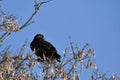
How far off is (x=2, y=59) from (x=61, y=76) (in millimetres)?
1111

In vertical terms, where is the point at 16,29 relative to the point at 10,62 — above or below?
above

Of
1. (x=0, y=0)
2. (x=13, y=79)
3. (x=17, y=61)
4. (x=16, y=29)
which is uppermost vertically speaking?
(x=0, y=0)

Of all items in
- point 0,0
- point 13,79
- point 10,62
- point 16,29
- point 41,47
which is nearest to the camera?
point 13,79

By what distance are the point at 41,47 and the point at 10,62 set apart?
193 inches

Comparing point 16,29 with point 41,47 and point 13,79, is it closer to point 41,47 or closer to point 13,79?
point 13,79

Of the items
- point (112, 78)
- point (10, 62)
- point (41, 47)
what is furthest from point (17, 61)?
point (41, 47)

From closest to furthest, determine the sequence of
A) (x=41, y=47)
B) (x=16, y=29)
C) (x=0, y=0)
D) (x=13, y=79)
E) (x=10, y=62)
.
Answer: (x=13, y=79)
(x=10, y=62)
(x=16, y=29)
(x=0, y=0)
(x=41, y=47)

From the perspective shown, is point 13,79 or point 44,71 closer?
point 13,79

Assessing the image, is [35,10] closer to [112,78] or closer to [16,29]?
[16,29]

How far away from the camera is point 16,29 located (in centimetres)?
782

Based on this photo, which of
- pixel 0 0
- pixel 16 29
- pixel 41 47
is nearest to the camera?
pixel 16 29

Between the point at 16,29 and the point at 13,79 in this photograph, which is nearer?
the point at 13,79

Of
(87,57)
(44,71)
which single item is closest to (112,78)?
(87,57)

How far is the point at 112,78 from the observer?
6816mm
